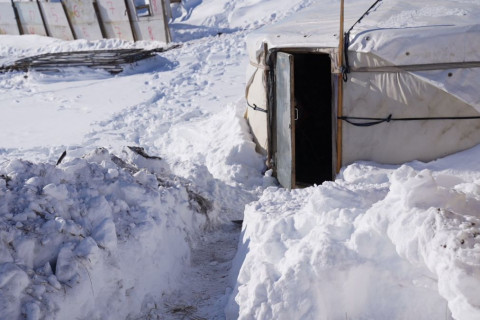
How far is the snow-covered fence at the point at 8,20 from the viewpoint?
1470 cm

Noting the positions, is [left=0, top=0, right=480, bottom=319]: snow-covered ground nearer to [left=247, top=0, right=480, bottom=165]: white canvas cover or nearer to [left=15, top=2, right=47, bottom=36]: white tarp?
[left=247, top=0, right=480, bottom=165]: white canvas cover

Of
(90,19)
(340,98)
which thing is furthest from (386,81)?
(90,19)

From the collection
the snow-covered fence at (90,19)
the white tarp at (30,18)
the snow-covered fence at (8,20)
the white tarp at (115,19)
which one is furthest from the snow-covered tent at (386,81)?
the snow-covered fence at (8,20)

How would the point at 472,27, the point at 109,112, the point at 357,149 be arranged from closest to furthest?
the point at 472,27
the point at 357,149
the point at 109,112

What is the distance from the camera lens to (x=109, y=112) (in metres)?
9.12

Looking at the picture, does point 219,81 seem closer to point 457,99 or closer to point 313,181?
point 313,181

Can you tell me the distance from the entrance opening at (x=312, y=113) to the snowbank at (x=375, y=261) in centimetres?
320

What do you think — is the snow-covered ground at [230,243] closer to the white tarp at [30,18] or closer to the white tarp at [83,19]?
the white tarp at [83,19]

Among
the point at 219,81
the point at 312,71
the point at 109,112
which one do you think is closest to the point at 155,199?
the point at 312,71

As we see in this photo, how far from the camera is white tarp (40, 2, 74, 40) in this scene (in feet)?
45.3

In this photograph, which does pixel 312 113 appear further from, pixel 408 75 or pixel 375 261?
pixel 375 261

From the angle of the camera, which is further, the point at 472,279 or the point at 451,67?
the point at 451,67

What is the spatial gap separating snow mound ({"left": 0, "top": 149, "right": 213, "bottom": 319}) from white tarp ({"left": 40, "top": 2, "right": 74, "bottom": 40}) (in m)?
10.4

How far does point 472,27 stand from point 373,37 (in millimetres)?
889
